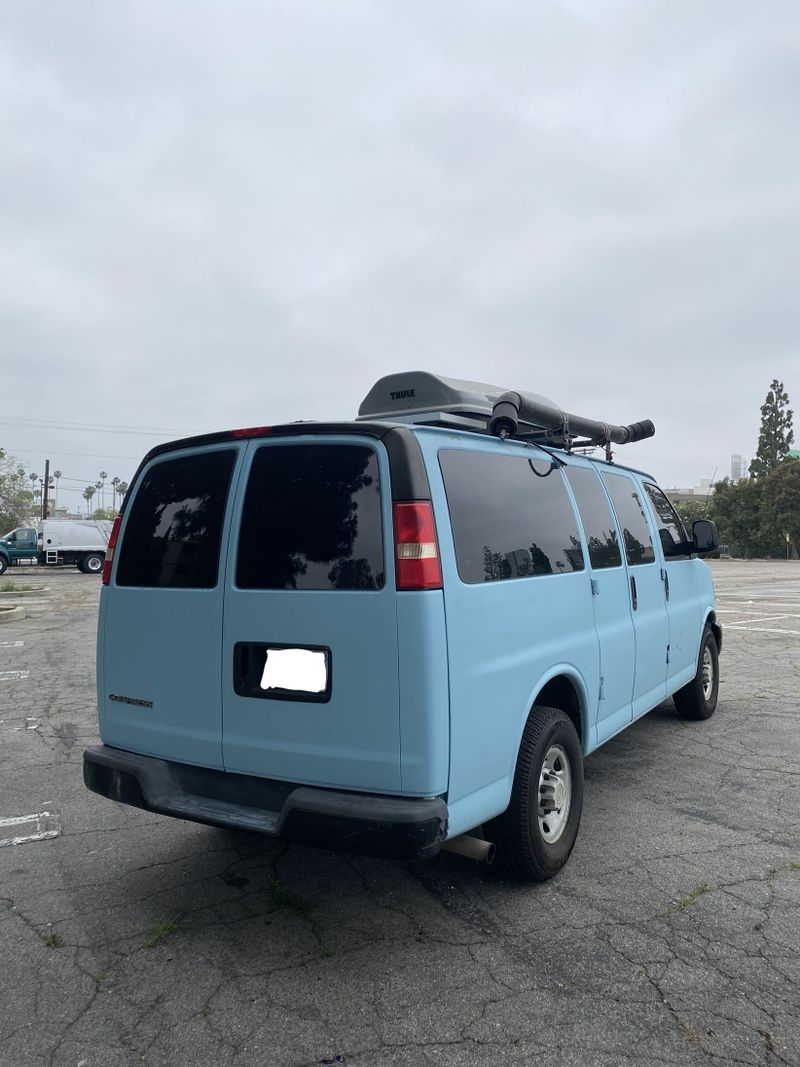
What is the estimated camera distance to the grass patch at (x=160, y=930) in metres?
3.02

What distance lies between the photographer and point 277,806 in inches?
116

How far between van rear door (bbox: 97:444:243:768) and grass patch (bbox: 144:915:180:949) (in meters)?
0.67

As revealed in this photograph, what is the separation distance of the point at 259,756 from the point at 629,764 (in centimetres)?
327

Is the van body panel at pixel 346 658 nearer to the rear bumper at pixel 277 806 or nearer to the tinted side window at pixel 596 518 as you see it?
the rear bumper at pixel 277 806

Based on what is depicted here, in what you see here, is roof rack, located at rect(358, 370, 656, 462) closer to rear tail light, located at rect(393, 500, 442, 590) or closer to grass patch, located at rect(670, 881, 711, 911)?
rear tail light, located at rect(393, 500, 442, 590)

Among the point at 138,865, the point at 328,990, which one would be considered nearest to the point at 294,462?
the point at 328,990

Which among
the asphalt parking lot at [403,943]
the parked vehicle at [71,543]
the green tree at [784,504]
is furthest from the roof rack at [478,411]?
the green tree at [784,504]

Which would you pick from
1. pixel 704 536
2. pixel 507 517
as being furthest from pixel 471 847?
pixel 704 536

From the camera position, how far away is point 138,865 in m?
3.76

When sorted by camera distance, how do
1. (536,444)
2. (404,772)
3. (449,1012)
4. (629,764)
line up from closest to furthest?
(449,1012) → (404,772) → (536,444) → (629,764)

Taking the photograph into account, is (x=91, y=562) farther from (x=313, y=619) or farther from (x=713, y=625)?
(x=313, y=619)

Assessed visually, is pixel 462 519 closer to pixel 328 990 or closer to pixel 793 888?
pixel 328 990

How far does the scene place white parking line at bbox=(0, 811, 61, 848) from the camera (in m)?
4.11

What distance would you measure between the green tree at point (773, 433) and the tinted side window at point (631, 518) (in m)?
75.7
